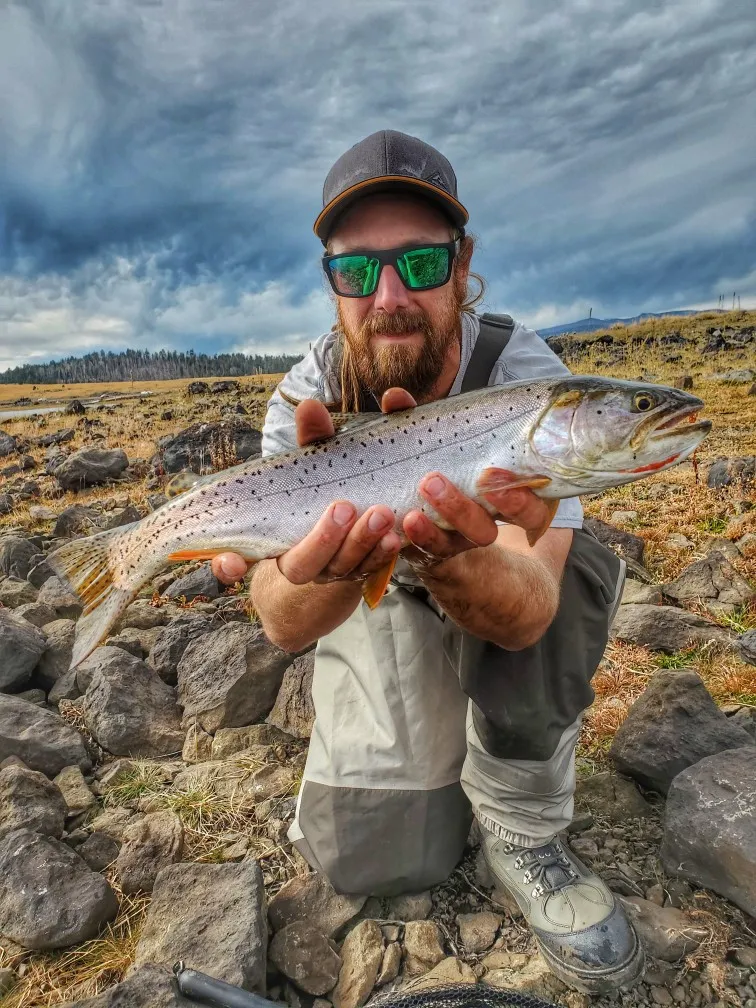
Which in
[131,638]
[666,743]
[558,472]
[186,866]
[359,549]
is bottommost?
[186,866]

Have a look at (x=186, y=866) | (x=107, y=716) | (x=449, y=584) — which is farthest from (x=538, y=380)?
(x=107, y=716)

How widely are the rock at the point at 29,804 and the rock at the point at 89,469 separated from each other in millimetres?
12246

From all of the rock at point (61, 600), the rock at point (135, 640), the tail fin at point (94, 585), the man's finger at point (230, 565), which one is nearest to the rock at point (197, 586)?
the rock at point (135, 640)

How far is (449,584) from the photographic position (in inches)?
111

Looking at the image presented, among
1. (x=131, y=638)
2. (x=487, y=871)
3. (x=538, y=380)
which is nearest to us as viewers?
(x=538, y=380)

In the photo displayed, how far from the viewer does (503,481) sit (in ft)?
9.01

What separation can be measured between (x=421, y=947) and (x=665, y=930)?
1.06m

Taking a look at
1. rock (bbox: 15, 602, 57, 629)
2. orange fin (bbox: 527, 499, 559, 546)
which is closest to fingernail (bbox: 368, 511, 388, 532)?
orange fin (bbox: 527, 499, 559, 546)

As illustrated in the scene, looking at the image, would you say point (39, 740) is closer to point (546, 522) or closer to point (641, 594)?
point (546, 522)

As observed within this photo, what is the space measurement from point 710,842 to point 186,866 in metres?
2.42

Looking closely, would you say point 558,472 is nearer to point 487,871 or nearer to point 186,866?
point 487,871

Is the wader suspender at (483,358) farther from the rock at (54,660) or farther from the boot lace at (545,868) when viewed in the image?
the rock at (54,660)

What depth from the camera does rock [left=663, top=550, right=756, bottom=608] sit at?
5.56 m

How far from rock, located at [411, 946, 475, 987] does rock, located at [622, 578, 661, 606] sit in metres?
3.51
